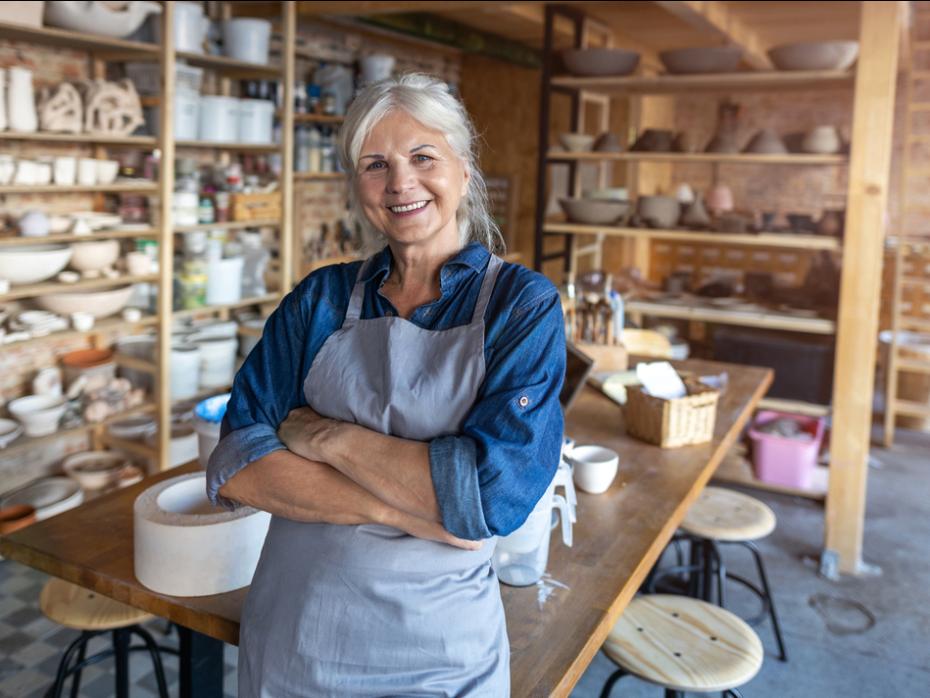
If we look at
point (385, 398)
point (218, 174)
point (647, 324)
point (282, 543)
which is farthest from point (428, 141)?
point (647, 324)

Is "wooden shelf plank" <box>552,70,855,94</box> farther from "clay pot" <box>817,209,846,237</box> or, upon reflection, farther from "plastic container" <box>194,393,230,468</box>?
"plastic container" <box>194,393,230,468</box>

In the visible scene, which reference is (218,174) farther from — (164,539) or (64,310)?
(164,539)

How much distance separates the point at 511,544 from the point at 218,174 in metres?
3.32

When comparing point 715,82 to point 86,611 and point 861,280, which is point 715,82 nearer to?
point 861,280

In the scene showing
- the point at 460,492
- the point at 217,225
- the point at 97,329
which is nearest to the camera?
the point at 460,492

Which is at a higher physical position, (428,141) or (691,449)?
(428,141)

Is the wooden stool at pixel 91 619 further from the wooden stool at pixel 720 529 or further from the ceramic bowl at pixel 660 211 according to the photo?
the ceramic bowl at pixel 660 211

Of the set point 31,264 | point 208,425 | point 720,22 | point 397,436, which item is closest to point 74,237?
point 31,264

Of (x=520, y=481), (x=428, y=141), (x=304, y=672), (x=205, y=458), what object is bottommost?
(x=304, y=672)

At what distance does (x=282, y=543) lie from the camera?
1.39 metres

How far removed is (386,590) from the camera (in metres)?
1.28

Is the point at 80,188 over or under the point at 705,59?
under

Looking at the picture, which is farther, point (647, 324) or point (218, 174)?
point (647, 324)

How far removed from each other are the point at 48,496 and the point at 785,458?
10.7 feet
